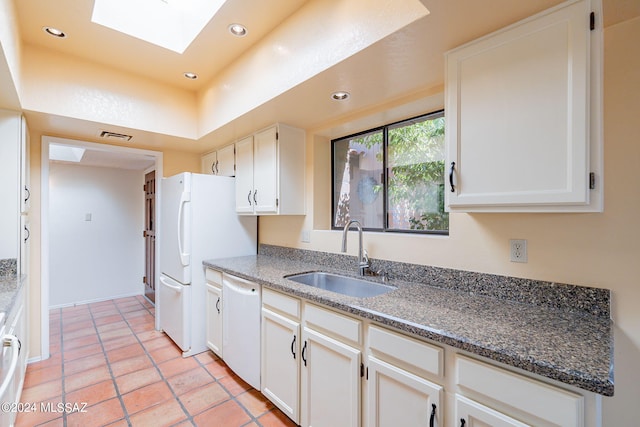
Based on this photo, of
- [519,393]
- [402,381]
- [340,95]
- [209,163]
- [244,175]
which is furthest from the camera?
[209,163]

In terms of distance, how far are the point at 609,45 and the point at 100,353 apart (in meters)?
4.04

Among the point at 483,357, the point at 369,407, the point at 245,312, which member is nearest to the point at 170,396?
the point at 245,312

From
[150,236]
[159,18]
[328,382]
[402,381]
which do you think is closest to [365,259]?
[328,382]

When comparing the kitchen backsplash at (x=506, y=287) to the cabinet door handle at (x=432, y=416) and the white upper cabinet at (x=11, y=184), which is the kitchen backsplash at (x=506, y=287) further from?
the white upper cabinet at (x=11, y=184)

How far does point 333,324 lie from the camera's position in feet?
4.88

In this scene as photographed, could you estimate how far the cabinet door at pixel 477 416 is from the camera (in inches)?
37.3

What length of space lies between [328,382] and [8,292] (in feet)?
6.23

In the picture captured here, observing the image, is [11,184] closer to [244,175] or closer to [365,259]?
[244,175]

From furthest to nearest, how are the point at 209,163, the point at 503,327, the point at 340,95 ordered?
the point at 209,163
the point at 340,95
the point at 503,327

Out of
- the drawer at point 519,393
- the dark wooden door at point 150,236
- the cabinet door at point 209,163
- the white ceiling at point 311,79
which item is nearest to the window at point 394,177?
the white ceiling at point 311,79

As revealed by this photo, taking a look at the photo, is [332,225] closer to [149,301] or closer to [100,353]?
[100,353]

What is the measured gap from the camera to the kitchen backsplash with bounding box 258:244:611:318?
124cm

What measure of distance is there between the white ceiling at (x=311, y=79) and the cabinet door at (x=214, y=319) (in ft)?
4.70

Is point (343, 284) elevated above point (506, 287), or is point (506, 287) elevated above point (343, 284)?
point (506, 287)
